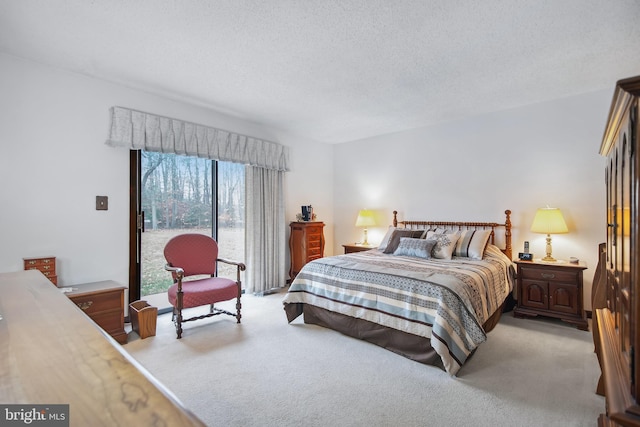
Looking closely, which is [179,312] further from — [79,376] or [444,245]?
[444,245]

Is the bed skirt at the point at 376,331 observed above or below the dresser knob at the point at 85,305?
below

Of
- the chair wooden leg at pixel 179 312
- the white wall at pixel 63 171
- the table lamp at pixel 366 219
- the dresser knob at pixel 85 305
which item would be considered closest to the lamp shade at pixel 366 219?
the table lamp at pixel 366 219

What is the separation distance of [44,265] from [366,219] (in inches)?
164

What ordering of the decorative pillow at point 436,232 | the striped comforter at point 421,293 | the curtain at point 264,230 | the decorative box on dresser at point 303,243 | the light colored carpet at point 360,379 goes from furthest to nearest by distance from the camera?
the decorative box on dresser at point 303,243 < the curtain at point 264,230 < the decorative pillow at point 436,232 < the striped comforter at point 421,293 < the light colored carpet at point 360,379

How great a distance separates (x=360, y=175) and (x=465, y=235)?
7.58 ft

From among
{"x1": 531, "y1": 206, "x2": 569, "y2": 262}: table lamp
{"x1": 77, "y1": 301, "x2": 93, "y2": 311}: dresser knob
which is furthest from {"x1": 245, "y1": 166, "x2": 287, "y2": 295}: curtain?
{"x1": 531, "y1": 206, "x2": 569, "y2": 262}: table lamp

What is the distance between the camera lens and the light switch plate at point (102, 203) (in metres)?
3.30

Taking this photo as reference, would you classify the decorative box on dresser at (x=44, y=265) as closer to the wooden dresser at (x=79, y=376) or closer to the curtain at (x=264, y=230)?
the curtain at (x=264, y=230)

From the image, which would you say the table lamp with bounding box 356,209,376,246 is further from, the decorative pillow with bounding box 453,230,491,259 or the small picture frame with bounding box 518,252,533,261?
the small picture frame with bounding box 518,252,533,261

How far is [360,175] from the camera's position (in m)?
5.80

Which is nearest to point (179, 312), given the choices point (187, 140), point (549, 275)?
point (187, 140)

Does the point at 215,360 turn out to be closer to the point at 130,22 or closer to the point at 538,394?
the point at 538,394

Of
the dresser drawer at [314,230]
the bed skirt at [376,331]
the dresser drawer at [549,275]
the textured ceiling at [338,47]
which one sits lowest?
the bed skirt at [376,331]

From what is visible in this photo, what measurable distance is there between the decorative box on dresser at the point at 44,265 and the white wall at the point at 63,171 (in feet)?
0.40
